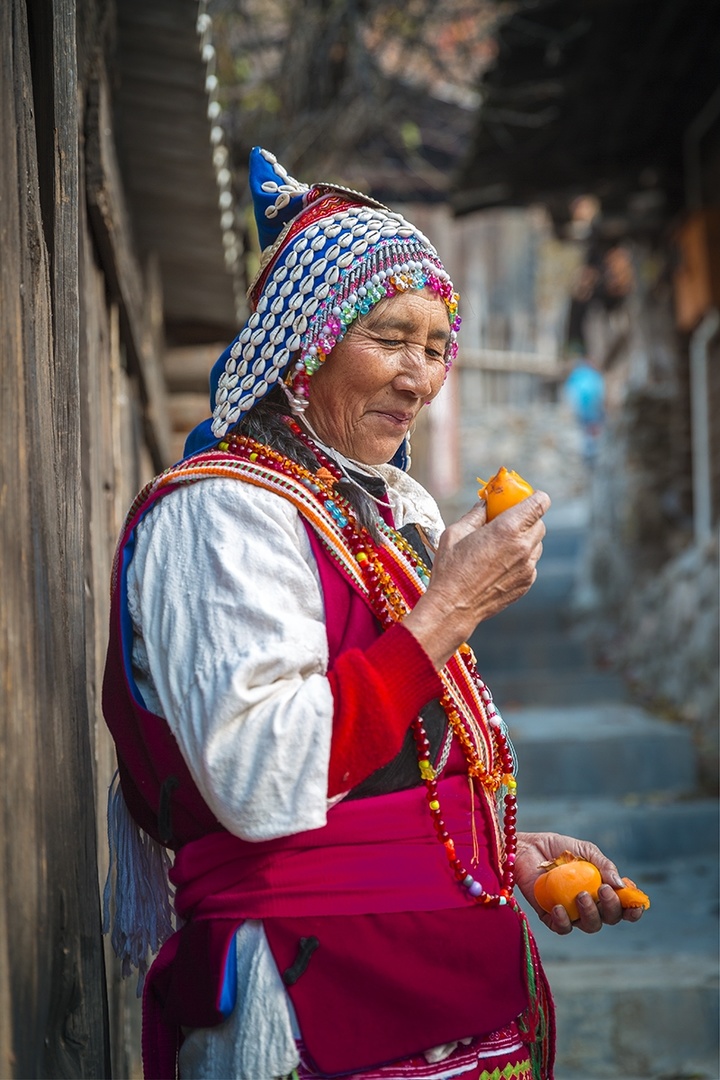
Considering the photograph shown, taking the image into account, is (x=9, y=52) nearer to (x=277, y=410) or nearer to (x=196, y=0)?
(x=277, y=410)

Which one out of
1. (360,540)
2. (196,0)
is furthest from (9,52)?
(196,0)

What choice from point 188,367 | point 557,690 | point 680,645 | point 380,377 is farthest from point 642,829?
point 380,377

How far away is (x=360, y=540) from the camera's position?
1.85 meters

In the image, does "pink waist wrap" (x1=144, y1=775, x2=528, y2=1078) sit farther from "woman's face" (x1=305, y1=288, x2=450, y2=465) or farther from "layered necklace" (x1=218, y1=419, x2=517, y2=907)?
"woman's face" (x1=305, y1=288, x2=450, y2=465)

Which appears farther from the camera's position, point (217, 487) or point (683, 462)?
point (683, 462)

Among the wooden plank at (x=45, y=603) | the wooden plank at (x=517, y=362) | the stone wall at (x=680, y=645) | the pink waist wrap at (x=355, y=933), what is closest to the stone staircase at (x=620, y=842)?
the stone wall at (x=680, y=645)

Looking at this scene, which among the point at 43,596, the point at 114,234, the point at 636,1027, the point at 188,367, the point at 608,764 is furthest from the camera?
the point at 608,764

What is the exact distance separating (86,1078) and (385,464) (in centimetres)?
111

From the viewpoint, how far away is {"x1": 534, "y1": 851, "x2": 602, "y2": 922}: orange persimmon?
1.94m

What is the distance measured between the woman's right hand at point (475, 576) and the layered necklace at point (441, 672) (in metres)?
0.10

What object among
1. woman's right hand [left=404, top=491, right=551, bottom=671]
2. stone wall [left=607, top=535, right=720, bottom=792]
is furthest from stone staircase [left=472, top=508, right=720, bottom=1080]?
woman's right hand [left=404, top=491, right=551, bottom=671]

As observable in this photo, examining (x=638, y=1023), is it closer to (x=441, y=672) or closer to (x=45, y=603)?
(x=441, y=672)

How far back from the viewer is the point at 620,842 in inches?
235

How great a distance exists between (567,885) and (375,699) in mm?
578
